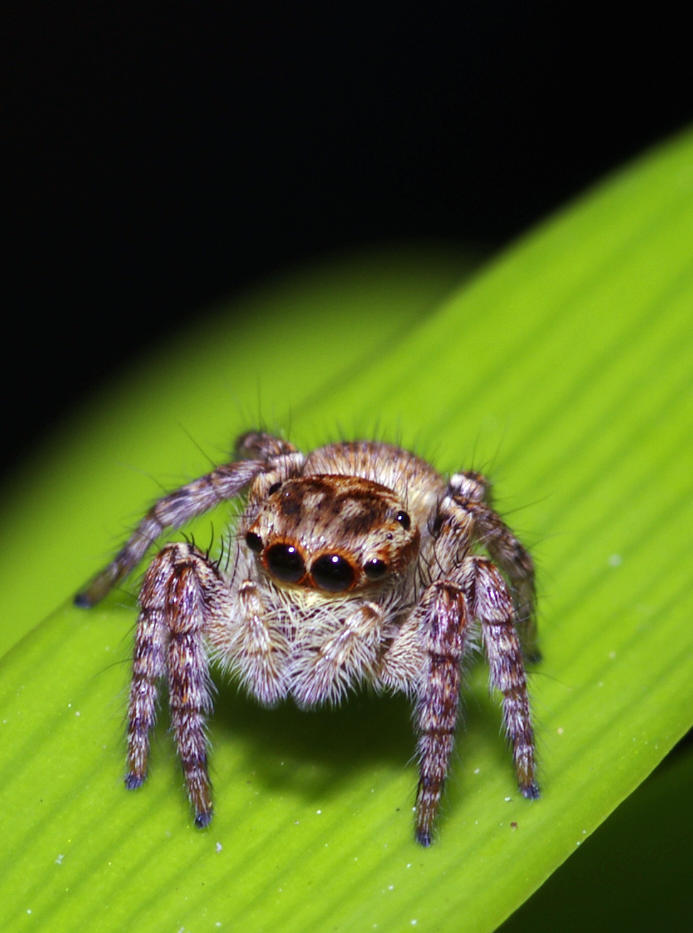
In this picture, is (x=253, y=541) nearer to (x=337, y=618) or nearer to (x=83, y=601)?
(x=337, y=618)

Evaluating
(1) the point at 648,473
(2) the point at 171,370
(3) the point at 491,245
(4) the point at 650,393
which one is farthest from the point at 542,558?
(3) the point at 491,245

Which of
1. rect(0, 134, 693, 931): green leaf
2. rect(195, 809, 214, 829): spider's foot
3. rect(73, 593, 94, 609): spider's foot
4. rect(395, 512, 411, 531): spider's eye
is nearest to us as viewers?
rect(0, 134, 693, 931): green leaf

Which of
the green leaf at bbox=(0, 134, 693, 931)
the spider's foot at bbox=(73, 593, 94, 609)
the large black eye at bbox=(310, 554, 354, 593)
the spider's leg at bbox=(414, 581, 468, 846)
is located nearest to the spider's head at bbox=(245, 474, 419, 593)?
the large black eye at bbox=(310, 554, 354, 593)

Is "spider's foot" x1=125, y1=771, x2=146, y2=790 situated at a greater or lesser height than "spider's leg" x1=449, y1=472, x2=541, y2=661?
greater

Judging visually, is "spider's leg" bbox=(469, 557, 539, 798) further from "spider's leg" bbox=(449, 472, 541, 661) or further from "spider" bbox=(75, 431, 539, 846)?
"spider's leg" bbox=(449, 472, 541, 661)

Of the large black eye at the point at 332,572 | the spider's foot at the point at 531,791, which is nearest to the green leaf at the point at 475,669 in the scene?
the spider's foot at the point at 531,791

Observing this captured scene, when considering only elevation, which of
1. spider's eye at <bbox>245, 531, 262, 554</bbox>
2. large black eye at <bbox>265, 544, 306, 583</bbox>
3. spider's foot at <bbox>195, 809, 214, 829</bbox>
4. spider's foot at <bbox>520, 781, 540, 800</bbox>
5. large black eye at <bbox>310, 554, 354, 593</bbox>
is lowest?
spider's foot at <bbox>520, 781, 540, 800</bbox>

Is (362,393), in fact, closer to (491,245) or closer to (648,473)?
(648,473)
